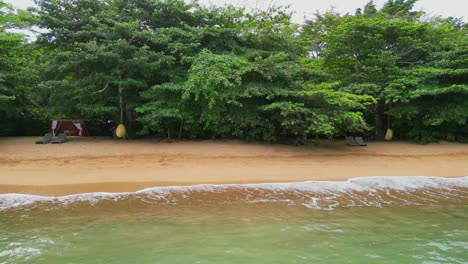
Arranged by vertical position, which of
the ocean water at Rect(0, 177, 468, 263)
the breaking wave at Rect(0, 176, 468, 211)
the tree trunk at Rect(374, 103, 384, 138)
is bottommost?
the ocean water at Rect(0, 177, 468, 263)

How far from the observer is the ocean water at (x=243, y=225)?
3.62 metres

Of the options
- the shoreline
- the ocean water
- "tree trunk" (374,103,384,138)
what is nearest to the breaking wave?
the ocean water

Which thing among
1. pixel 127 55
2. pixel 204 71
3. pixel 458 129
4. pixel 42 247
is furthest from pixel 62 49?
pixel 458 129

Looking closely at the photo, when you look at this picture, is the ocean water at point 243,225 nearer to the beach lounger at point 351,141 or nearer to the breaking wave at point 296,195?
the breaking wave at point 296,195

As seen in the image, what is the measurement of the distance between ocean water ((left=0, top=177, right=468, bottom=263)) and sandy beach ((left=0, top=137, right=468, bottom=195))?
0.85 metres

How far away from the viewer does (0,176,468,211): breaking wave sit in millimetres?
5812

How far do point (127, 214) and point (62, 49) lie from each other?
879 cm

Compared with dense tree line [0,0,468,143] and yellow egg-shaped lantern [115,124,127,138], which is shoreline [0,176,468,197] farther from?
yellow egg-shaped lantern [115,124,127,138]

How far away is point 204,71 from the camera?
31.9 ft

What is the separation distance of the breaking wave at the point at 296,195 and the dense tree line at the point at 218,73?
3.02m

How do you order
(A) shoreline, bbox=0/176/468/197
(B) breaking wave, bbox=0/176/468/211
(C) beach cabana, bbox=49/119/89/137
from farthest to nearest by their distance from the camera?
1. (C) beach cabana, bbox=49/119/89/137
2. (A) shoreline, bbox=0/176/468/197
3. (B) breaking wave, bbox=0/176/468/211

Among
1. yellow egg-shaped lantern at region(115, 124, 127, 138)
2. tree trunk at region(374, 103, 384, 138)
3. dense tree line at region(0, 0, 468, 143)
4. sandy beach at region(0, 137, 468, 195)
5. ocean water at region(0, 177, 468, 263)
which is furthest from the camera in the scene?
tree trunk at region(374, 103, 384, 138)

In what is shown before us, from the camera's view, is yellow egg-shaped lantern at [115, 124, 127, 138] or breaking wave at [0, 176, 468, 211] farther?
yellow egg-shaped lantern at [115, 124, 127, 138]

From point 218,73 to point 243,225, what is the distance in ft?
20.1
